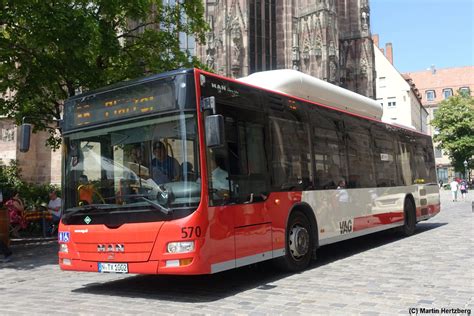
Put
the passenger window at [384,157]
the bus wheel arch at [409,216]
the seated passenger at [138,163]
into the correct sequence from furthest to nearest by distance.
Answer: the bus wheel arch at [409,216] < the passenger window at [384,157] < the seated passenger at [138,163]

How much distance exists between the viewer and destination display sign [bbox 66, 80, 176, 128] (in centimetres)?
629

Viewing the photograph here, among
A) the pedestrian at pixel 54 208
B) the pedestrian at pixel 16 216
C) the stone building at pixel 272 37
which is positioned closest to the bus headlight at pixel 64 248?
the pedestrian at pixel 54 208

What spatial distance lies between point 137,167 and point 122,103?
953mm

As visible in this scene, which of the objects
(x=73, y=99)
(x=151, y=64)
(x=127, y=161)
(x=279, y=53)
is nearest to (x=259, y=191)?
(x=127, y=161)

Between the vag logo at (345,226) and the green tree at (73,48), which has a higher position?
the green tree at (73,48)

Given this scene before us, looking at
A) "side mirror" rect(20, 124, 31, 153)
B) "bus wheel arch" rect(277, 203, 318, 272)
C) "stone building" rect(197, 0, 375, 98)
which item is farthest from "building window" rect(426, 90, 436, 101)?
"side mirror" rect(20, 124, 31, 153)

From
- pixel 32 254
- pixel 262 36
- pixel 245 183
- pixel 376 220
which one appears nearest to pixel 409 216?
pixel 376 220

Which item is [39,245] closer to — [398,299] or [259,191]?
[259,191]

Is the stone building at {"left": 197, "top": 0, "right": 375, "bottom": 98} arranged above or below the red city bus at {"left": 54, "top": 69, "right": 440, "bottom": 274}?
above

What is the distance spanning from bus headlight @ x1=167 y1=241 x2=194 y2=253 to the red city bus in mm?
12

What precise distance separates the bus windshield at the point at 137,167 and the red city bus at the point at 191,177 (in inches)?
0.5

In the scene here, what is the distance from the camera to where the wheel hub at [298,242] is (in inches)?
305

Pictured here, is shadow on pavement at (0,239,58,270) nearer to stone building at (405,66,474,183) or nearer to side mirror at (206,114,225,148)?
side mirror at (206,114,225,148)

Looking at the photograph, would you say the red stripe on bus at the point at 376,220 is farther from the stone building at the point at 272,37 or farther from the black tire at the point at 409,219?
the stone building at the point at 272,37
